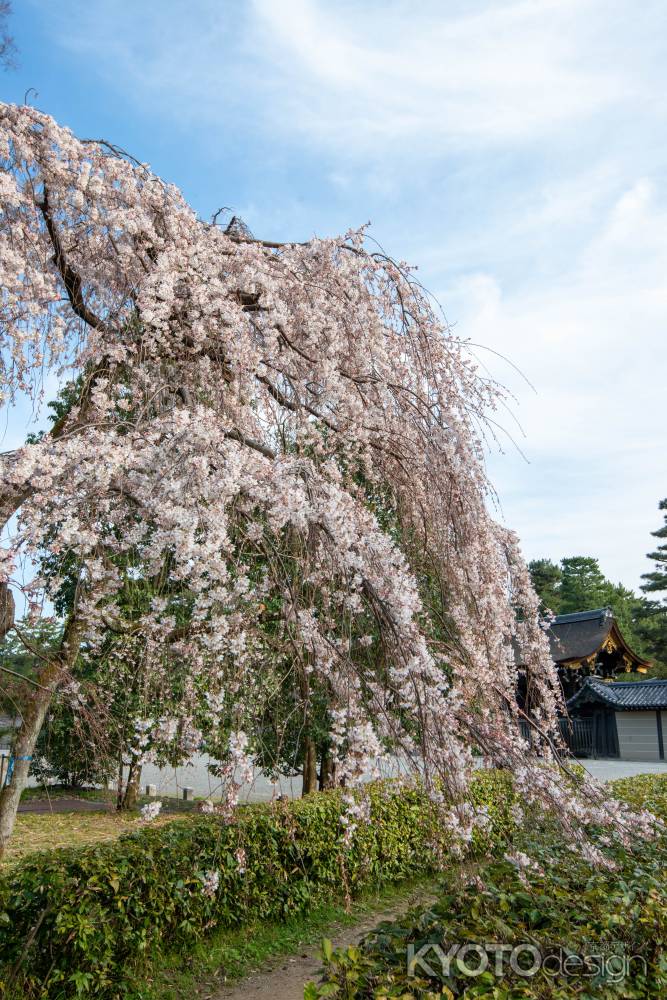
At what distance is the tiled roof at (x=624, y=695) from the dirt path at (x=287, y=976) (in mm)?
13732

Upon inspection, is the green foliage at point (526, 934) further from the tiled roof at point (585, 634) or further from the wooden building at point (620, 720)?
the tiled roof at point (585, 634)

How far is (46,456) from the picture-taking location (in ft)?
8.93

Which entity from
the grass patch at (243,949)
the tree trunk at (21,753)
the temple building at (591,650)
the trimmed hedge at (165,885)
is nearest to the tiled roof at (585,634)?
the temple building at (591,650)

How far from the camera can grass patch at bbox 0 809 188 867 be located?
7.16m

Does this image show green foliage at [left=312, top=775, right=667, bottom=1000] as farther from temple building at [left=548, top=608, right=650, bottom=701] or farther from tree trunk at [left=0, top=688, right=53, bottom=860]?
temple building at [left=548, top=608, right=650, bottom=701]

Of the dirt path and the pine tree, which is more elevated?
the pine tree

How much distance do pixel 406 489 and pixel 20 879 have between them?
2990 mm

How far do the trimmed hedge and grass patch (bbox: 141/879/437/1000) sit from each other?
0.28ft

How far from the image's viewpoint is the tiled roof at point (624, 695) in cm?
1742

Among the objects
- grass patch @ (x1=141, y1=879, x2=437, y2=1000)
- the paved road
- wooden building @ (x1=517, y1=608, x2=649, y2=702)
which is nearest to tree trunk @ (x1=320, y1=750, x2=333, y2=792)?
grass patch @ (x1=141, y1=879, x2=437, y2=1000)

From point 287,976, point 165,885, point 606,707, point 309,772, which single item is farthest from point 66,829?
point 606,707

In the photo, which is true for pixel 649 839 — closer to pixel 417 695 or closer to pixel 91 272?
pixel 417 695

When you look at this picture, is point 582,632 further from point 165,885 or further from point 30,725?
point 165,885

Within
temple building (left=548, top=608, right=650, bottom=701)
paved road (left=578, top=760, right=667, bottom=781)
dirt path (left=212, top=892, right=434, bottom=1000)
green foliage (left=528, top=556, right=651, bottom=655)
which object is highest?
green foliage (left=528, top=556, right=651, bottom=655)
